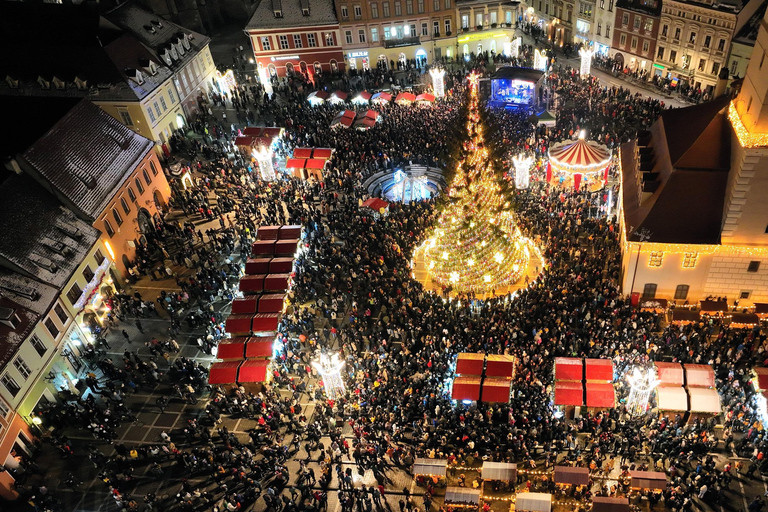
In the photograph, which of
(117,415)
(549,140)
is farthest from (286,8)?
(117,415)

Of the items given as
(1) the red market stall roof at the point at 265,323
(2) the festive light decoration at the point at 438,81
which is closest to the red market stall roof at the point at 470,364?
(1) the red market stall roof at the point at 265,323

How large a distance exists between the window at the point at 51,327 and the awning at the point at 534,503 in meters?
26.7

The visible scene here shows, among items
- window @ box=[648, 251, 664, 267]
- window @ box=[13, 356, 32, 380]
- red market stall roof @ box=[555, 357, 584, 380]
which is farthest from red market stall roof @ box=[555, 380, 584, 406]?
window @ box=[13, 356, 32, 380]

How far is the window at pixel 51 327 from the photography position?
32156 mm

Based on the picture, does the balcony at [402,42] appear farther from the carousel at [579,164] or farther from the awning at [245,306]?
the awning at [245,306]

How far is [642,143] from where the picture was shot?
39062 mm

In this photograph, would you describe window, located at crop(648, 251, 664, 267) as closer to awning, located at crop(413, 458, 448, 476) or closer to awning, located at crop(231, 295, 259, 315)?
awning, located at crop(413, 458, 448, 476)

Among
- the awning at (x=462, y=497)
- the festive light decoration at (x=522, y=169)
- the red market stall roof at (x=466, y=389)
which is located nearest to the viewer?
the awning at (x=462, y=497)

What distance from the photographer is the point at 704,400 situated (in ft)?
87.8

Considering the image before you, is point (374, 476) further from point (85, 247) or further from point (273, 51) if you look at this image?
point (273, 51)

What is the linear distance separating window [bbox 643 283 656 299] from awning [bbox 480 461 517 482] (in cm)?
1584

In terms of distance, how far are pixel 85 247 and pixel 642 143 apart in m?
37.9

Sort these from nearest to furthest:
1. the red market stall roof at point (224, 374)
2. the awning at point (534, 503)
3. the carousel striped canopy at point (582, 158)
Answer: the awning at point (534, 503)
the red market stall roof at point (224, 374)
the carousel striped canopy at point (582, 158)

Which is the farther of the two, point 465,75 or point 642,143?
point 465,75
